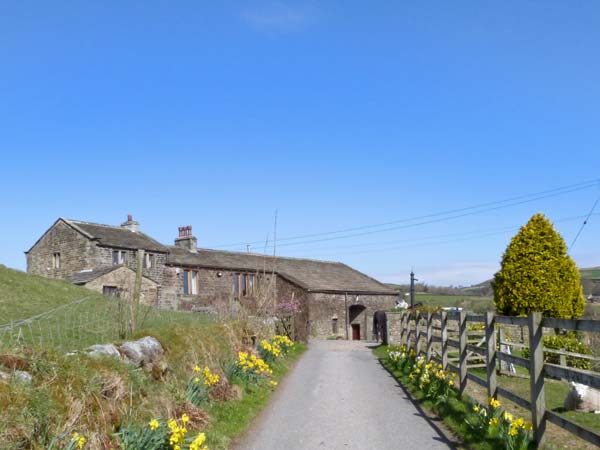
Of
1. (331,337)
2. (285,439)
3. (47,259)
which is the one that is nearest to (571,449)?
(285,439)

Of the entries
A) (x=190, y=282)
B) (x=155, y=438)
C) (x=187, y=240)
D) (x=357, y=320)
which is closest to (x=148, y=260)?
(x=190, y=282)

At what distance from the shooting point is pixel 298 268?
44688 mm

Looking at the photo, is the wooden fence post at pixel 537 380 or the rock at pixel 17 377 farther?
the wooden fence post at pixel 537 380

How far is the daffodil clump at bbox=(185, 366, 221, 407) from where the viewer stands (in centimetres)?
898

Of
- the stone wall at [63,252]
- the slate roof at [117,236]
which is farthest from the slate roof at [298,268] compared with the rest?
the stone wall at [63,252]

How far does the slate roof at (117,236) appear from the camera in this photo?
37531 mm

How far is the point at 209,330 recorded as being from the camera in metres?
13.3

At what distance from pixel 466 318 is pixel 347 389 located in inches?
144

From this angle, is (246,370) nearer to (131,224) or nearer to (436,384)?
(436,384)

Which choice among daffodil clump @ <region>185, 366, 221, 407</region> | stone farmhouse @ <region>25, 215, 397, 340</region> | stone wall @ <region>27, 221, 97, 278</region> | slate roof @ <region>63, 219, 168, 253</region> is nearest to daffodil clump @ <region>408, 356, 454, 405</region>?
daffodil clump @ <region>185, 366, 221, 407</region>

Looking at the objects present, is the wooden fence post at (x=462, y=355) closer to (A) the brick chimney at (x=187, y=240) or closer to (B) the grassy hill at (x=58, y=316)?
(B) the grassy hill at (x=58, y=316)

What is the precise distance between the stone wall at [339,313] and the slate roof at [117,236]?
1132cm

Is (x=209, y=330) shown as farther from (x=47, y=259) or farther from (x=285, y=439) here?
(x=47, y=259)

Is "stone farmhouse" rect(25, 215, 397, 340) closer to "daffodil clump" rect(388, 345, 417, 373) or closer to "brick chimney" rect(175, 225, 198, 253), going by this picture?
"brick chimney" rect(175, 225, 198, 253)
